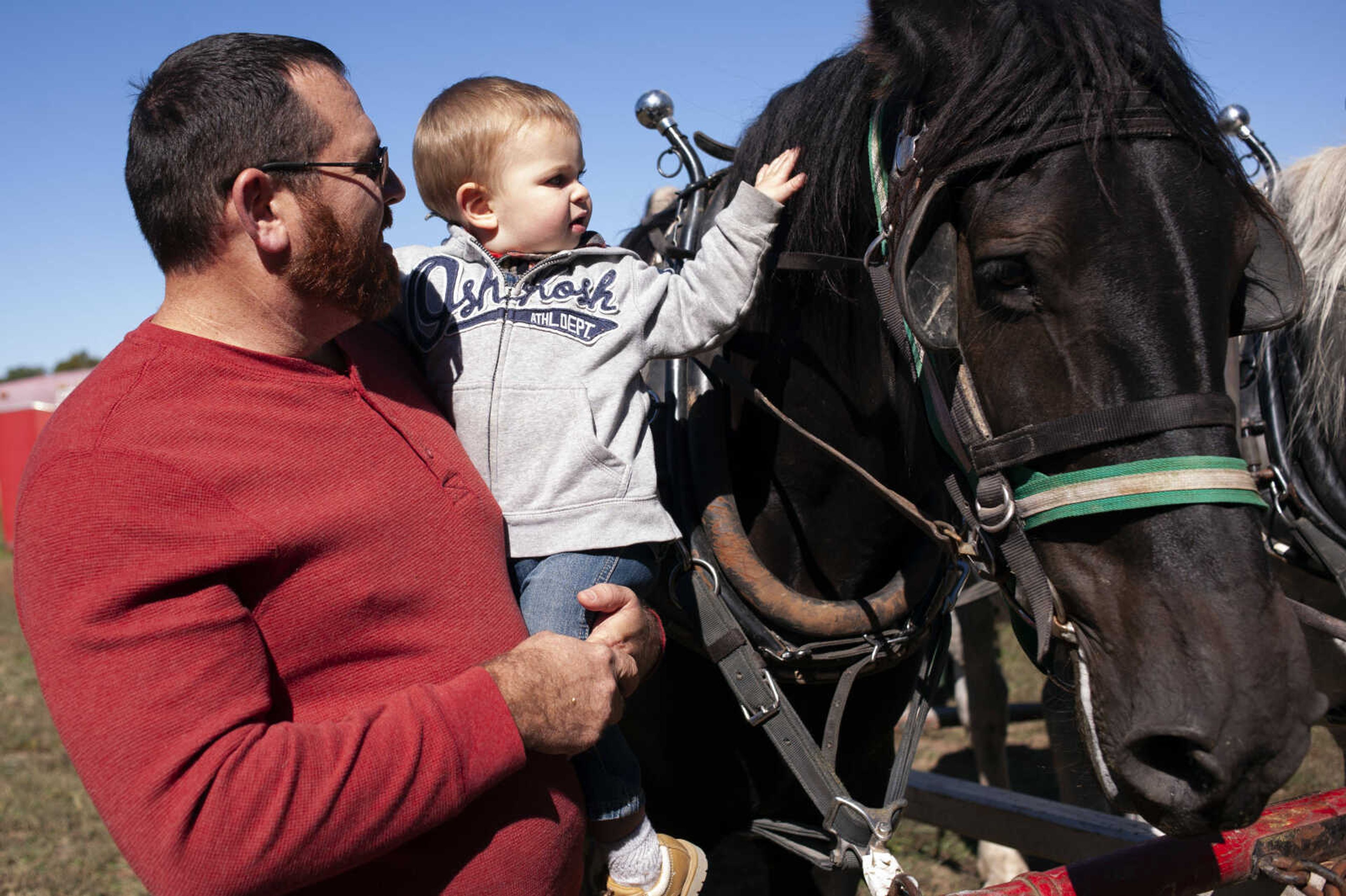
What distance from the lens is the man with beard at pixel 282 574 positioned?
112 cm

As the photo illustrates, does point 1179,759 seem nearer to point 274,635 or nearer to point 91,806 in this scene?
point 274,635

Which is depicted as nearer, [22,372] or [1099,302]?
[1099,302]

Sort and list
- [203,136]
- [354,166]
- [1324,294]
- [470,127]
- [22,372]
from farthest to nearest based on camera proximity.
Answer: [22,372], [1324,294], [470,127], [354,166], [203,136]

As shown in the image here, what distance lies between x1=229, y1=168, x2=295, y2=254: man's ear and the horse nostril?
1308 millimetres

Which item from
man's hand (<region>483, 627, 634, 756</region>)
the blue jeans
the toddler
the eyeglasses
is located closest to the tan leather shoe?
the toddler

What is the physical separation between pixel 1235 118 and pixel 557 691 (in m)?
3.05

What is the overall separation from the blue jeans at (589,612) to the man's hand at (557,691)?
13cm

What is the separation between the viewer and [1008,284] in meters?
1.38

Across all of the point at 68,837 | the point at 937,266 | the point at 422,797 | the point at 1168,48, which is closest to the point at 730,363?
the point at 937,266

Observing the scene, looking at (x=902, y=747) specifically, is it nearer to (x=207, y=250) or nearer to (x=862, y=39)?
(x=862, y=39)

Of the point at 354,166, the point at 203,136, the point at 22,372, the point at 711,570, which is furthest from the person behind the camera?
the point at 22,372

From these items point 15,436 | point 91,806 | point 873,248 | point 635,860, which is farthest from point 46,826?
point 15,436

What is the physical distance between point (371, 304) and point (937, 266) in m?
0.84

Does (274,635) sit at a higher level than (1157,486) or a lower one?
lower
